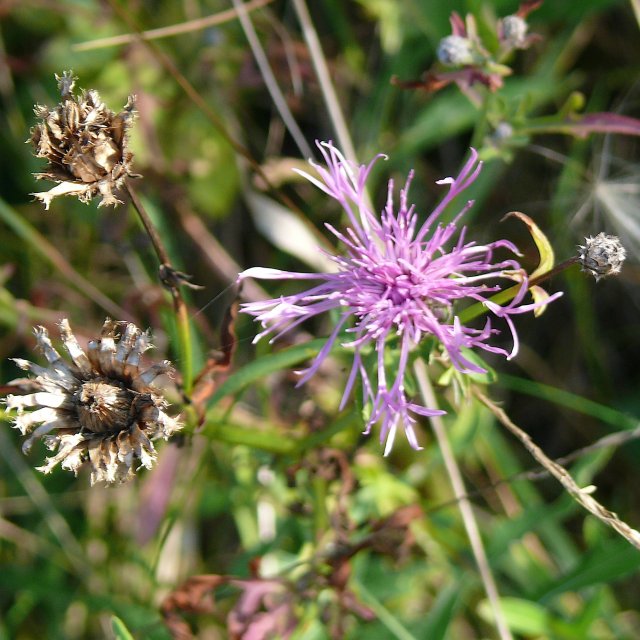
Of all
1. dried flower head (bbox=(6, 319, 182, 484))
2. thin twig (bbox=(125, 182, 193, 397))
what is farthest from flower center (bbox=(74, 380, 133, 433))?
thin twig (bbox=(125, 182, 193, 397))

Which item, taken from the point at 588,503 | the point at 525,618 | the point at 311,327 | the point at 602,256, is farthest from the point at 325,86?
the point at 525,618

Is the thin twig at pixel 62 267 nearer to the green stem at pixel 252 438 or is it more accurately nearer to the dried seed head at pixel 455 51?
the green stem at pixel 252 438

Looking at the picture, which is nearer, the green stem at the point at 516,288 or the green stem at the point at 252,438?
the green stem at the point at 516,288

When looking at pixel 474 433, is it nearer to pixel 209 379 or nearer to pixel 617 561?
pixel 617 561

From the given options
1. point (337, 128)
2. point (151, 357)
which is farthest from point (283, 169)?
point (151, 357)

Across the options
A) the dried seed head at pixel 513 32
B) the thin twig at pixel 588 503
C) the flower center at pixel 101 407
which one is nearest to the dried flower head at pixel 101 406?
the flower center at pixel 101 407

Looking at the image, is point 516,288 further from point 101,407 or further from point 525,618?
point 525,618

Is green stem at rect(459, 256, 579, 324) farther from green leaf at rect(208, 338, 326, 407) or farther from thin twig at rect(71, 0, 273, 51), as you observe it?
thin twig at rect(71, 0, 273, 51)
